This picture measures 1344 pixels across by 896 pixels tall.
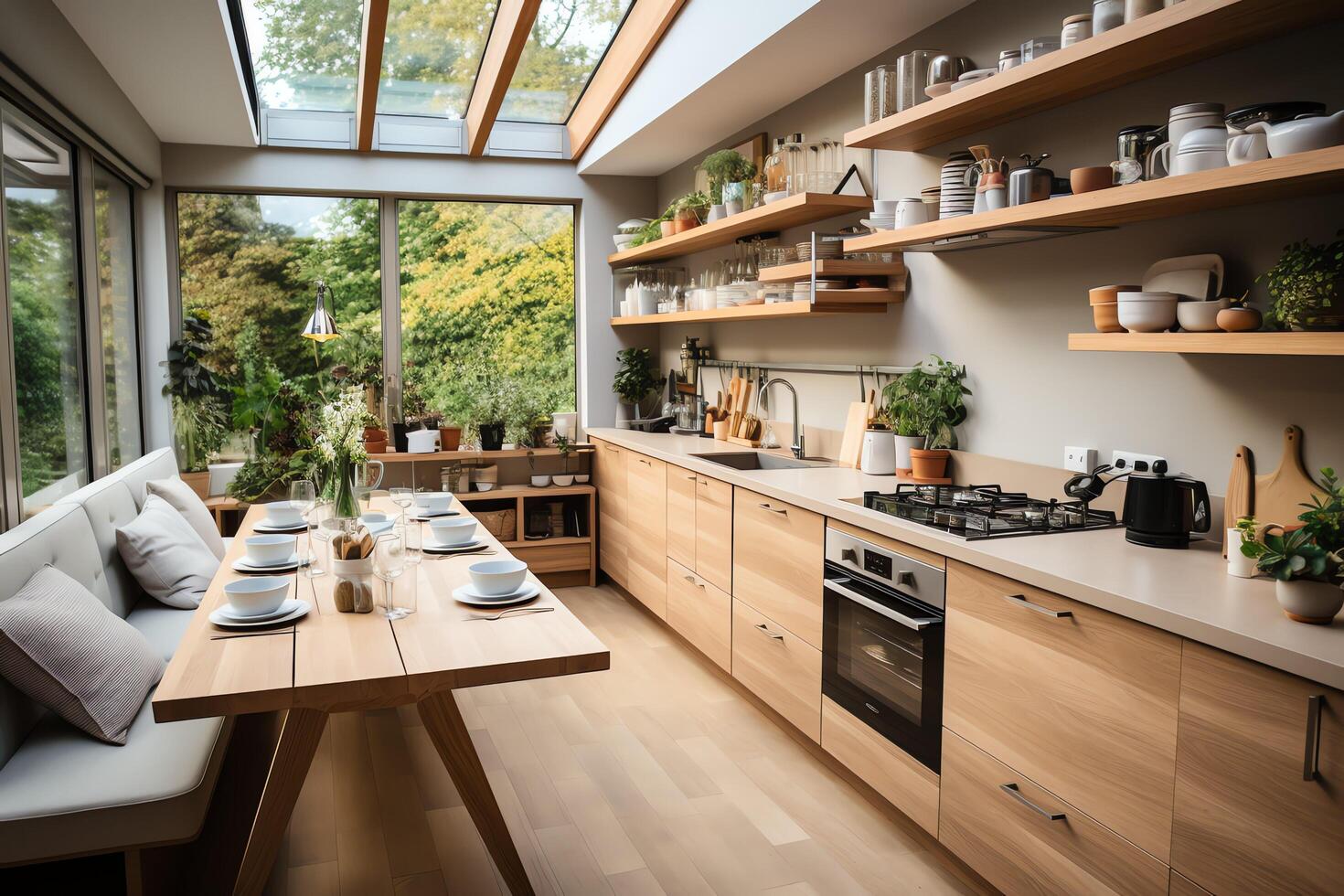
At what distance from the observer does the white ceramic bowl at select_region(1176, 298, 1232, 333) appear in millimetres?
2164

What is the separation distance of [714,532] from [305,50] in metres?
3.06

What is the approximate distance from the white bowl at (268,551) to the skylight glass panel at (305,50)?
8.11 ft

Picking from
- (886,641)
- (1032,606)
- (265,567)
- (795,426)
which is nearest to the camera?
(1032,606)

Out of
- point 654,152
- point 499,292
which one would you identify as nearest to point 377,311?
point 499,292

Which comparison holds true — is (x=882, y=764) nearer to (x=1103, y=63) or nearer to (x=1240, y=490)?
(x=1240, y=490)

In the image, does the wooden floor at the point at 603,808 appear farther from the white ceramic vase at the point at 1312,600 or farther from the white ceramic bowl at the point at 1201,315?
the white ceramic bowl at the point at 1201,315

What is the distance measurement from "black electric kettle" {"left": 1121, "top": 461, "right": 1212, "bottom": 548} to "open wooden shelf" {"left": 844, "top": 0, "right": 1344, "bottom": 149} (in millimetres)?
1005

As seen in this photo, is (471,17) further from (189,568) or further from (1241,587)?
(1241,587)

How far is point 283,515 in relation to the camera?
3.62 meters

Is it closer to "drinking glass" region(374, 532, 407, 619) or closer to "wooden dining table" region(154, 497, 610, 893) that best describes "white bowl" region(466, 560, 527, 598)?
"wooden dining table" region(154, 497, 610, 893)

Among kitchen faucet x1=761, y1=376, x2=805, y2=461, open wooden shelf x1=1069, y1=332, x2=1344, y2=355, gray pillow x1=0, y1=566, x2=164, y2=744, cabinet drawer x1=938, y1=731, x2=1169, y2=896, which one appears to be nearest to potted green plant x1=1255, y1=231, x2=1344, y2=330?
open wooden shelf x1=1069, y1=332, x2=1344, y2=355

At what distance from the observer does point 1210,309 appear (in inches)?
85.5

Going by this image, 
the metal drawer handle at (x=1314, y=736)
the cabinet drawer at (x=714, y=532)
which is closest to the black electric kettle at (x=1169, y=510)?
the metal drawer handle at (x=1314, y=736)

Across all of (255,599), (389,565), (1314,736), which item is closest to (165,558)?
(255,599)
